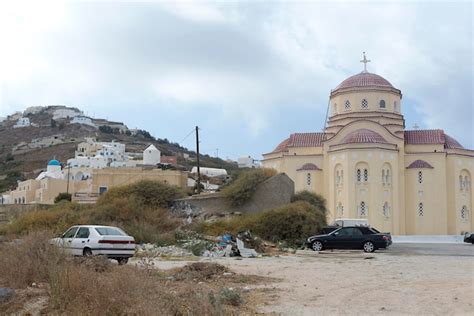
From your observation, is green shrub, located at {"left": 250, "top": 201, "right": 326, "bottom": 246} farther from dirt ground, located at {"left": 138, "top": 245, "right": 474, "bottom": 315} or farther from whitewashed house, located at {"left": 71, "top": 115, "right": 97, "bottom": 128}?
whitewashed house, located at {"left": 71, "top": 115, "right": 97, "bottom": 128}

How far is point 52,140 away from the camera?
140 metres

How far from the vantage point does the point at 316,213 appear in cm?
3578

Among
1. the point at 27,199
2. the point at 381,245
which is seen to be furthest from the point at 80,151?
the point at 381,245

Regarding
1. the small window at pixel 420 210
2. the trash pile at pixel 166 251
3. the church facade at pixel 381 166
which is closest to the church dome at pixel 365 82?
the church facade at pixel 381 166

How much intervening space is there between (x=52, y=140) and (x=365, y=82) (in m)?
101

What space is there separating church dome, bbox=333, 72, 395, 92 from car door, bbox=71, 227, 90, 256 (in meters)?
43.3

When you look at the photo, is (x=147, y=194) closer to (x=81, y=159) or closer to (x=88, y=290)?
(x=88, y=290)

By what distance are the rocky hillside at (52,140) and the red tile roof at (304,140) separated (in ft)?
159

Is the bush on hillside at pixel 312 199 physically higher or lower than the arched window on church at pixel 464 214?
higher

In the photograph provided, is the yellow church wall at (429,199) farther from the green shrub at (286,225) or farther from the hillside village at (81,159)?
the green shrub at (286,225)

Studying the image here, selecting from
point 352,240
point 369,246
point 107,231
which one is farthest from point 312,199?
point 107,231

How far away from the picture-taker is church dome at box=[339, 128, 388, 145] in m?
52.2

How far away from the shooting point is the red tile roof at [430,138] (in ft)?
184

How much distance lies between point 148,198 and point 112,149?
2818 inches
